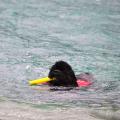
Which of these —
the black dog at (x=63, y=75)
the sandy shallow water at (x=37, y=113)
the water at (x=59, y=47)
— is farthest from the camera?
the black dog at (x=63, y=75)

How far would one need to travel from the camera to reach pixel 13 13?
20641 mm

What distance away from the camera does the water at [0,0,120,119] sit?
896 cm

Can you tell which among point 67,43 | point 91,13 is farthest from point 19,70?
point 91,13

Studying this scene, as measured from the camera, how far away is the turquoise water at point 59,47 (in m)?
9.01

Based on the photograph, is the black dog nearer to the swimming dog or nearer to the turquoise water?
the swimming dog

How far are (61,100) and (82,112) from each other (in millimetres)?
1118

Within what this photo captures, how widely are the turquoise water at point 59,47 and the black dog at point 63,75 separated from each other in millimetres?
265

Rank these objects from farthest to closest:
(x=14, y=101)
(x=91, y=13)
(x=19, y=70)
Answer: (x=91, y=13), (x=19, y=70), (x=14, y=101)

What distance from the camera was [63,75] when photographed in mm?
9344

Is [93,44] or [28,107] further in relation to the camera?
[93,44]

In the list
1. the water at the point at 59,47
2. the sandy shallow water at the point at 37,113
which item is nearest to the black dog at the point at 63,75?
the water at the point at 59,47

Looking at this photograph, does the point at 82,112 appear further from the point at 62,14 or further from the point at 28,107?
the point at 62,14

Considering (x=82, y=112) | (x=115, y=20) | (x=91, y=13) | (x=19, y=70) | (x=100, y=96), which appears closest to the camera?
(x=82, y=112)

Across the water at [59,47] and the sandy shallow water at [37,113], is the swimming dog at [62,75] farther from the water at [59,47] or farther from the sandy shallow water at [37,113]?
the sandy shallow water at [37,113]
